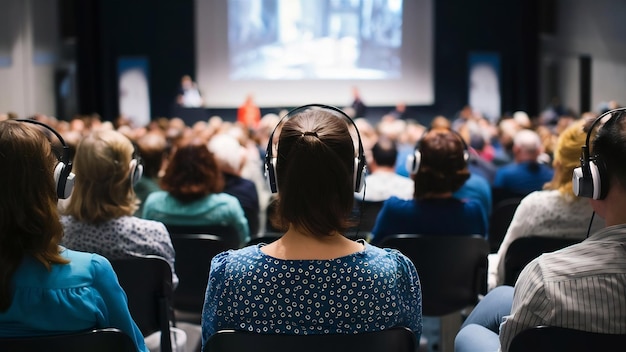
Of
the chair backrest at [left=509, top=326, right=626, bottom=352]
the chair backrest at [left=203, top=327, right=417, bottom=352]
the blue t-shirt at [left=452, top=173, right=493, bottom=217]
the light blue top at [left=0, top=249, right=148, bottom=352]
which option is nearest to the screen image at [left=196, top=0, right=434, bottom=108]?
the blue t-shirt at [left=452, top=173, right=493, bottom=217]

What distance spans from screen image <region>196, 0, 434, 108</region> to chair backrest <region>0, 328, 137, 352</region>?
16.1 m

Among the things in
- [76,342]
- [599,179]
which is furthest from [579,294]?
[76,342]

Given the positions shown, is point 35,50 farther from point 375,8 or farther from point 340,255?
point 340,255

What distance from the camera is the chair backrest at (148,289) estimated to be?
297cm

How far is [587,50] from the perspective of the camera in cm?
1728

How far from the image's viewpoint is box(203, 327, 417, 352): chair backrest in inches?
78.1

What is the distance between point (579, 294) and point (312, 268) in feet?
2.03

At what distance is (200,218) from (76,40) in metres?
14.8

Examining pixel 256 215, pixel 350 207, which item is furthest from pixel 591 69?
pixel 350 207

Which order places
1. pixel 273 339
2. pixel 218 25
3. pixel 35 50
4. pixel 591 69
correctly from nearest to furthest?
pixel 273 339, pixel 35 50, pixel 591 69, pixel 218 25

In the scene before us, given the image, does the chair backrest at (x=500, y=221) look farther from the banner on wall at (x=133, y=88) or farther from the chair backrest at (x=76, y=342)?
the banner on wall at (x=133, y=88)

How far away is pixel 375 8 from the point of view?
18.1 metres

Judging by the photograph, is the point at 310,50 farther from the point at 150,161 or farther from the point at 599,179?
the point at 599,179

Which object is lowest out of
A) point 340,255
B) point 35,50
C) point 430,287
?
point 430,287
